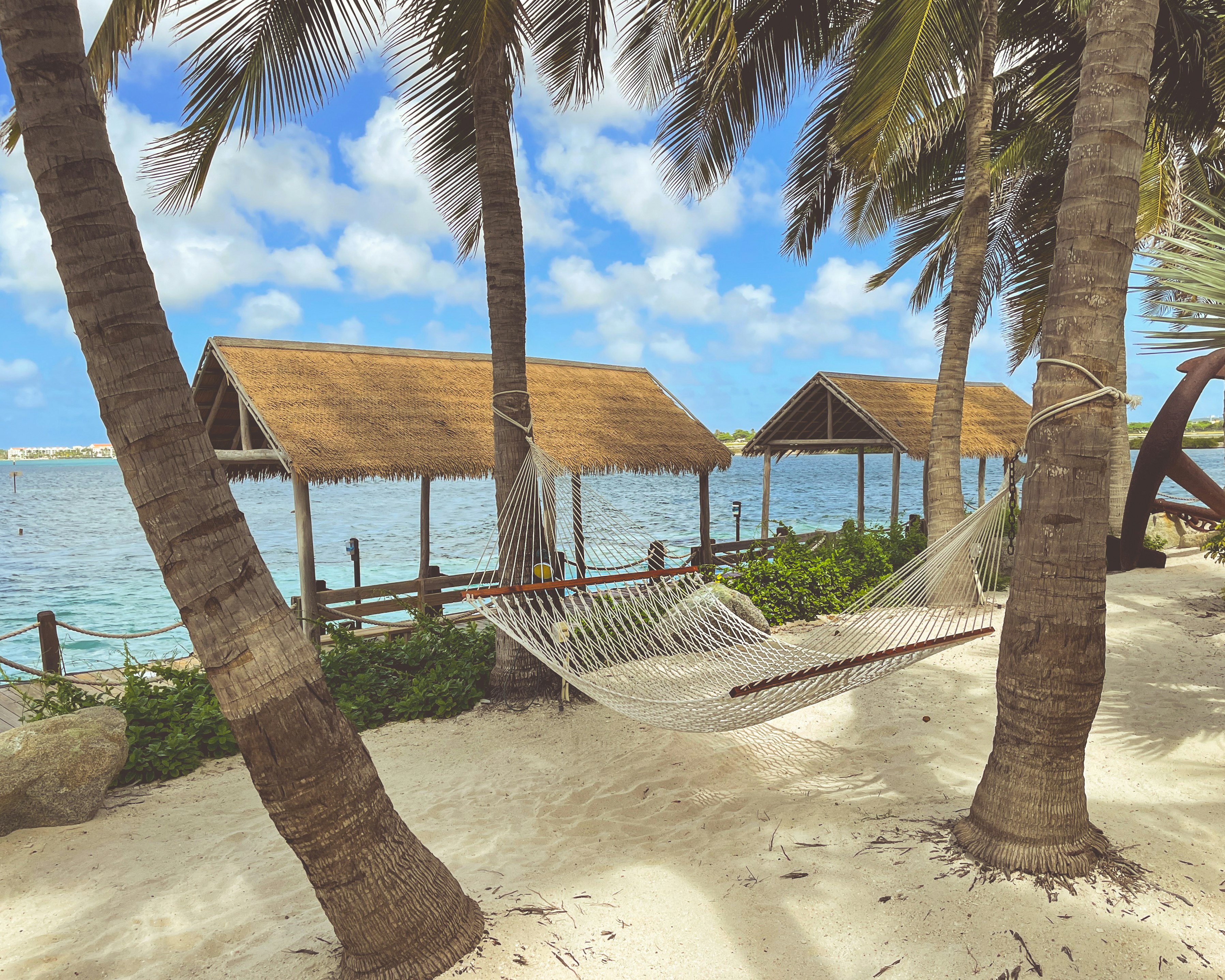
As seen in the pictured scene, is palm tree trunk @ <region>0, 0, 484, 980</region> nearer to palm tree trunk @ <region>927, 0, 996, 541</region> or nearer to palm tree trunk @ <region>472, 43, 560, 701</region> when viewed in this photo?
palm tree trunk @ <region>472, 43, 560, 701</region>

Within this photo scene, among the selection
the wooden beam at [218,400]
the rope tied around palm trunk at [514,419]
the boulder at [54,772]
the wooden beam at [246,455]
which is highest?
the wooden beam at [218,400]

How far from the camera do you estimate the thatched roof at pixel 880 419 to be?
8.30m

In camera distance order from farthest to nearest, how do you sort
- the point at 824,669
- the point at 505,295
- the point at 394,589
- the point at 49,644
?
the point at 394,589 → the point at 49,644 → the point at 505,295 → the point at 824,669

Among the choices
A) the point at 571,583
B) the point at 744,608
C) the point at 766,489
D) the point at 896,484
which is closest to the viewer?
the point at 571,583

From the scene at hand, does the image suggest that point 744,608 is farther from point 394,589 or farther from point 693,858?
point 394,589

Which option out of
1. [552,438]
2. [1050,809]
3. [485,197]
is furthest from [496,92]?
[1050,809]

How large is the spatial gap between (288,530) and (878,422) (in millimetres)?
25904

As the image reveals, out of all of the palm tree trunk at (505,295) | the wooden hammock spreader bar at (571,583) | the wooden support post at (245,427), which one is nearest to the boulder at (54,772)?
the wooden hammock spreader bar at (571,583)

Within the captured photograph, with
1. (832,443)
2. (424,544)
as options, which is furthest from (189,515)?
(832,443)

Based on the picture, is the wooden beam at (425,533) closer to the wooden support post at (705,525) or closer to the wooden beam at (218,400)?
the wooden beam at (218,400)

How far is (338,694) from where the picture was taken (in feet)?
13.3

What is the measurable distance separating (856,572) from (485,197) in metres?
3.99

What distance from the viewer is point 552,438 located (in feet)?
20.6

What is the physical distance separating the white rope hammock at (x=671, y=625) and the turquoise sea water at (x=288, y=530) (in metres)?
1.86
